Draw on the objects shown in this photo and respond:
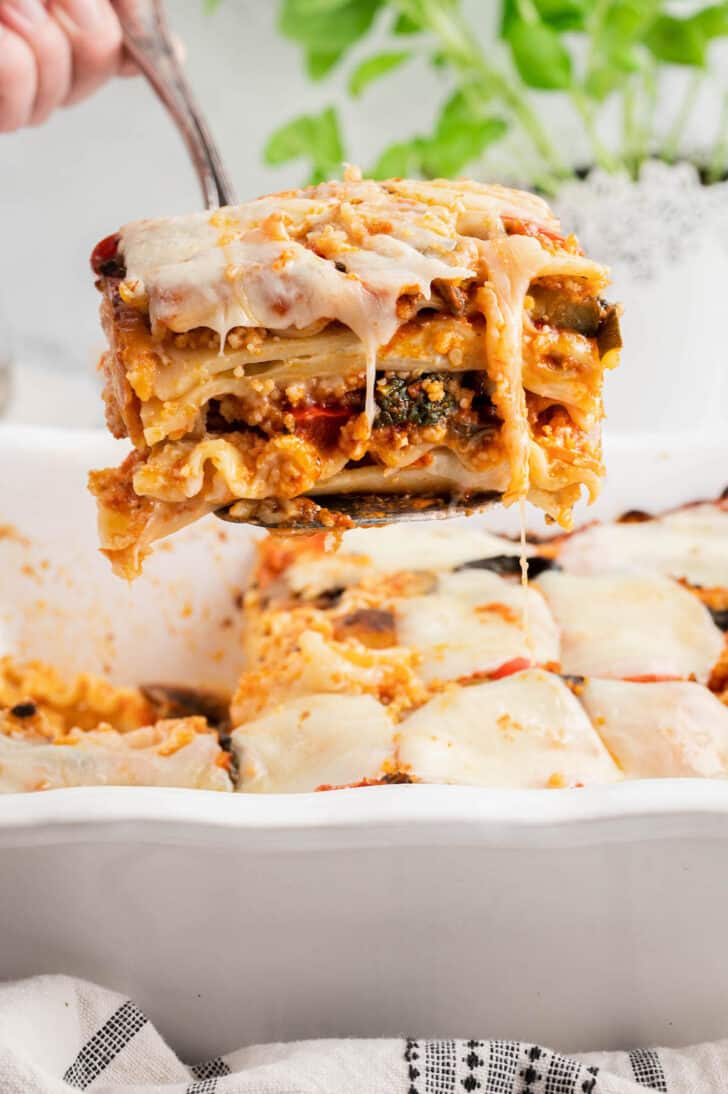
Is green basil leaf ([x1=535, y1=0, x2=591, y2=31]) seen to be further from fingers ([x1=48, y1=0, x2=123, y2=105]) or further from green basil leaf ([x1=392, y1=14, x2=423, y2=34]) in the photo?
fingers ([x1=48, y1=0, x2=123, y2=105])

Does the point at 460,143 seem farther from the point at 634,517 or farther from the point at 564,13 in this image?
the point at 634,517

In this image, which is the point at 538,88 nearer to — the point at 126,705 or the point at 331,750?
the point at 126,705

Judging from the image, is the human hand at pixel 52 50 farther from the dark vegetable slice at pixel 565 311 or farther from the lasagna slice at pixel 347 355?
the dark vegetable slice at pixel 565 311

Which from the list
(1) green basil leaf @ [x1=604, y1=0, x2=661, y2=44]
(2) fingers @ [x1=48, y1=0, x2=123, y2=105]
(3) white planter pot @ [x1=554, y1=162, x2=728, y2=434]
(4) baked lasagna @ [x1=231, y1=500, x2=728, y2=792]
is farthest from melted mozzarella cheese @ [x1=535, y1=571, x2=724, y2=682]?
(1) green basil leaf @ [x1=604, y1=0, x2=661, y2=44]

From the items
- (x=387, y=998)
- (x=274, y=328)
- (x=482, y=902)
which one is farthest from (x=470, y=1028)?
(x=274, y=328)

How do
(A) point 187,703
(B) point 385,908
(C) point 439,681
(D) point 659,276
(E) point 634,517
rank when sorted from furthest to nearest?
(D) point 659,276 < (E) point 634,517 < (A) point 187,703 < (C) point 439,681 < (B) point 385,908

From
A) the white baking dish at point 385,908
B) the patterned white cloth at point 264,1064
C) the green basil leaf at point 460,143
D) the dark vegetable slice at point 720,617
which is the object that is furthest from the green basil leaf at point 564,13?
the patterned white cloth at point 264,1064

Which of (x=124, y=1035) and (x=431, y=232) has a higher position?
(x=431, y=232)

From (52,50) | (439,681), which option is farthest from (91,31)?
(439,681)
